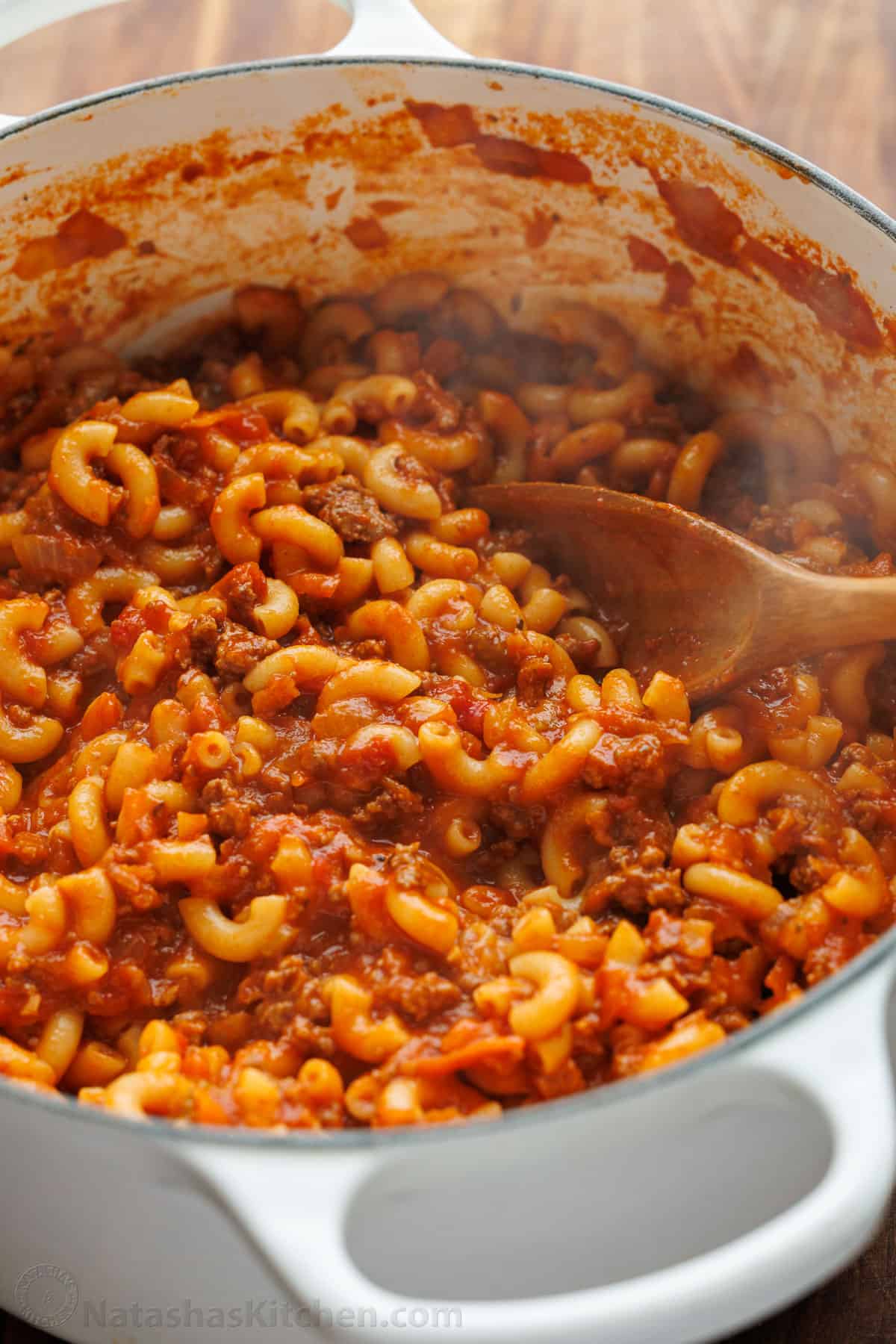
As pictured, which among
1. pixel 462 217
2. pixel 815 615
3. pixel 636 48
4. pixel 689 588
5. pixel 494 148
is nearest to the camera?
pixel 815 615

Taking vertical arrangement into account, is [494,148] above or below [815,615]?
above

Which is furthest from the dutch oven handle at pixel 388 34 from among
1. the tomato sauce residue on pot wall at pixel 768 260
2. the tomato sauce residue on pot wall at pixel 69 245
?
the tomato sauce residue on pot wall at pixel 768 260

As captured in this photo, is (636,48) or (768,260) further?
(636,48)

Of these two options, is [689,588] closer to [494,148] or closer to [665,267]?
[665,267]

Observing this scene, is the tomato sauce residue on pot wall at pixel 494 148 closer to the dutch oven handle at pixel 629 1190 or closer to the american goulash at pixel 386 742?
the american goulash at pixel 386 742

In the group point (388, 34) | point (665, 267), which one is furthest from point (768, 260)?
point (388, 34)

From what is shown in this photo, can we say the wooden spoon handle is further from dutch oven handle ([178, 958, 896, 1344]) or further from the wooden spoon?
dutch oven handle ([178, 958, 896, 1344])
